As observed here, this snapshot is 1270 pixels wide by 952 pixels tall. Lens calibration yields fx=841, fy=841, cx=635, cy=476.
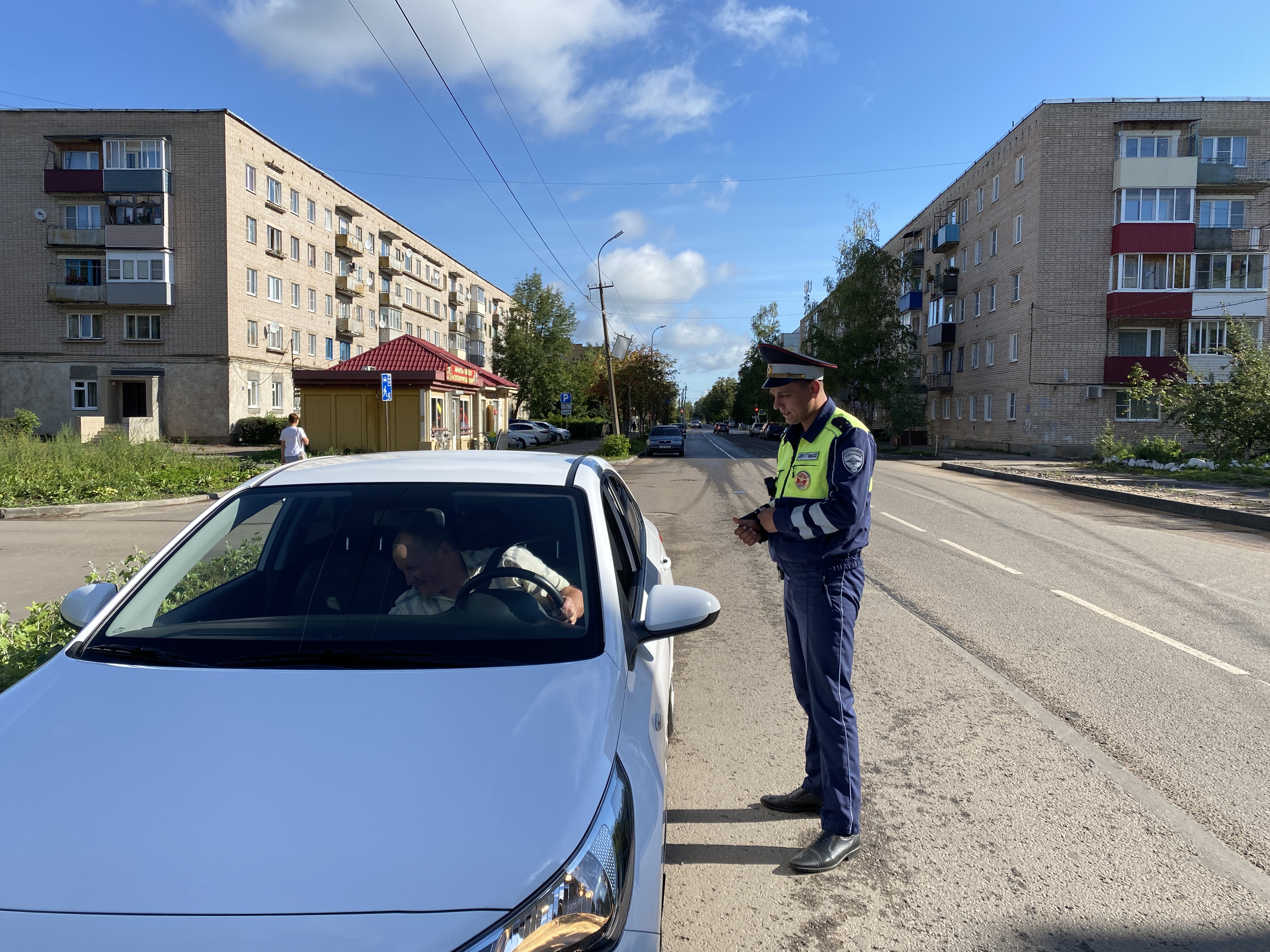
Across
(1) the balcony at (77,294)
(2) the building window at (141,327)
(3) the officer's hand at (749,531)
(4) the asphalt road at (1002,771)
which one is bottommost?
(4) the asphalt road at (1002,771)

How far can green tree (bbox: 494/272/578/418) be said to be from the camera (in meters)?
64.5

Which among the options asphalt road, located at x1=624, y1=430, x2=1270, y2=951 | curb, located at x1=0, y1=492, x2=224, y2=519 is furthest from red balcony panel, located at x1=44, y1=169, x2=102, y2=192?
asphalt road, located at x1=624, y1=430, x2=1270, y2=951

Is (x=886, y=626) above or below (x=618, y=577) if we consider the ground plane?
below

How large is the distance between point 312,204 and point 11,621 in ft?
163

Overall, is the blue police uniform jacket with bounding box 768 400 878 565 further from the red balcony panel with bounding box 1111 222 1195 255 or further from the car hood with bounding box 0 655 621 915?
the red balcony panel with bounding box 1111 222 1195 255

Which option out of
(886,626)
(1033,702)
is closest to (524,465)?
(1033,702)

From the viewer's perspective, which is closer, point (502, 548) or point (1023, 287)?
point (502, 548)

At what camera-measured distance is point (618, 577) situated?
283 cm

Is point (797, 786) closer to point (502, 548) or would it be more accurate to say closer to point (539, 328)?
point (502, 548)

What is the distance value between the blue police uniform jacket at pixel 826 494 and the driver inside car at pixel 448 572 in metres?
0.86

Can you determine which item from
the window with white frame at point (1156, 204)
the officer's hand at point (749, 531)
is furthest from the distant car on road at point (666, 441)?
the officer's hand at point (749, 531)

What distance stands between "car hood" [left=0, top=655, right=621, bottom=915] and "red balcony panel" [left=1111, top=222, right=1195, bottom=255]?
43037 mm

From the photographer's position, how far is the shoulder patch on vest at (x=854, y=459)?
10.1ft

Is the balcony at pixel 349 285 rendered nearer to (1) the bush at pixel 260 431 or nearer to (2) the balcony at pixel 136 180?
(2) the balcony at pixel 136 180
